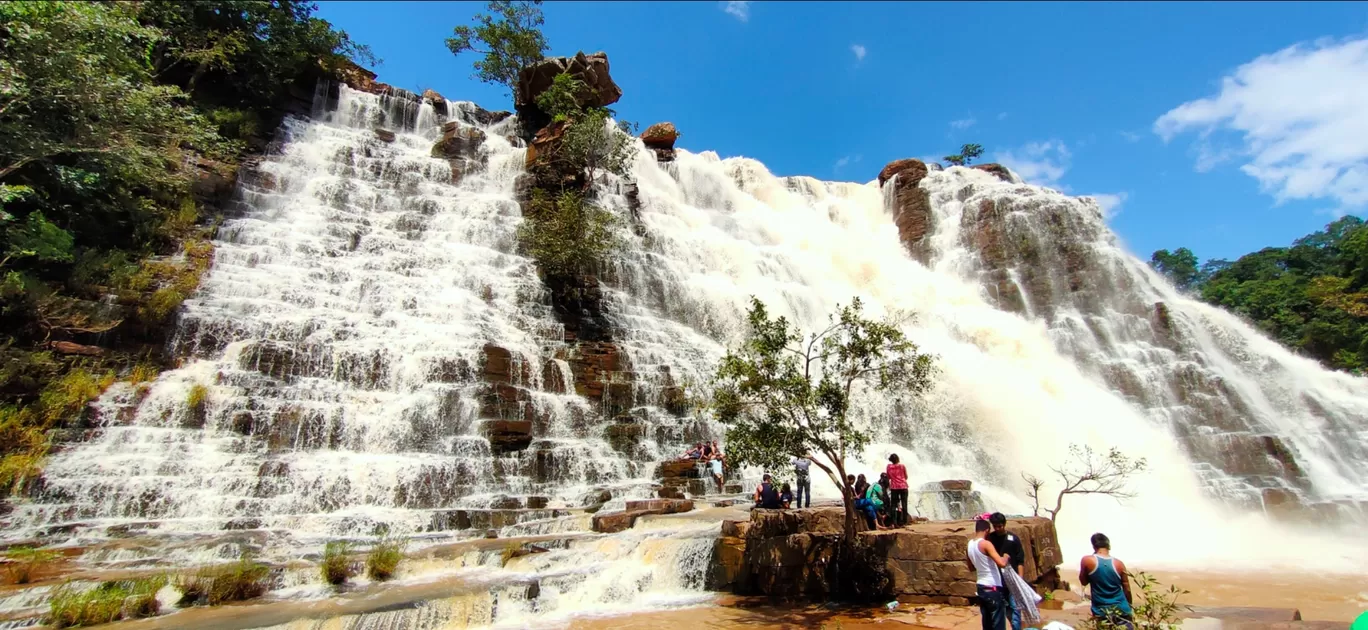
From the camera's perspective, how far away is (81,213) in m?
19.1

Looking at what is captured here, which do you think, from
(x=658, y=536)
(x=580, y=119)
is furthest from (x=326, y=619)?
(x=580, y=119)

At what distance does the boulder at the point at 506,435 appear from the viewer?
16569 mm

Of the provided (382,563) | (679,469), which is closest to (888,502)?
(679,469)

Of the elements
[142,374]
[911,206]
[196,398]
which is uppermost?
[911,206]

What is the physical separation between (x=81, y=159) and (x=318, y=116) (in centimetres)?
1686

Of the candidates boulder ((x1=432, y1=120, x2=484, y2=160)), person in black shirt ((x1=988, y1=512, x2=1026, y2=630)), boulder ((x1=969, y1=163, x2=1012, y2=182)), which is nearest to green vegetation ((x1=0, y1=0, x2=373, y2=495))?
boulder ((x1=432, y1=120, x2=484, y2=160))

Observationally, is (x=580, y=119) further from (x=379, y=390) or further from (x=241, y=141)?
(x=379, y=390)

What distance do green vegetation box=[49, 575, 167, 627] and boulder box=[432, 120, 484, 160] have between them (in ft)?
86.6

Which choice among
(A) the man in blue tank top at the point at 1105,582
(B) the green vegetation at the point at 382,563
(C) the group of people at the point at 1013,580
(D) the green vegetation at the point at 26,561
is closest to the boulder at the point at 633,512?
(B) the green vegetation at the point at 382,563

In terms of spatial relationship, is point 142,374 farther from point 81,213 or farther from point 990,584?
point 990,584

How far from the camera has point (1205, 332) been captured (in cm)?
2950

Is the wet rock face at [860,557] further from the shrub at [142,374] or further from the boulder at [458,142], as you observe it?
the boulder at [458,142]

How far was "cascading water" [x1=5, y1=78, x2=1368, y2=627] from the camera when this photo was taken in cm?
1267

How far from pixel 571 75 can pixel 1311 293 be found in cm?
4745
